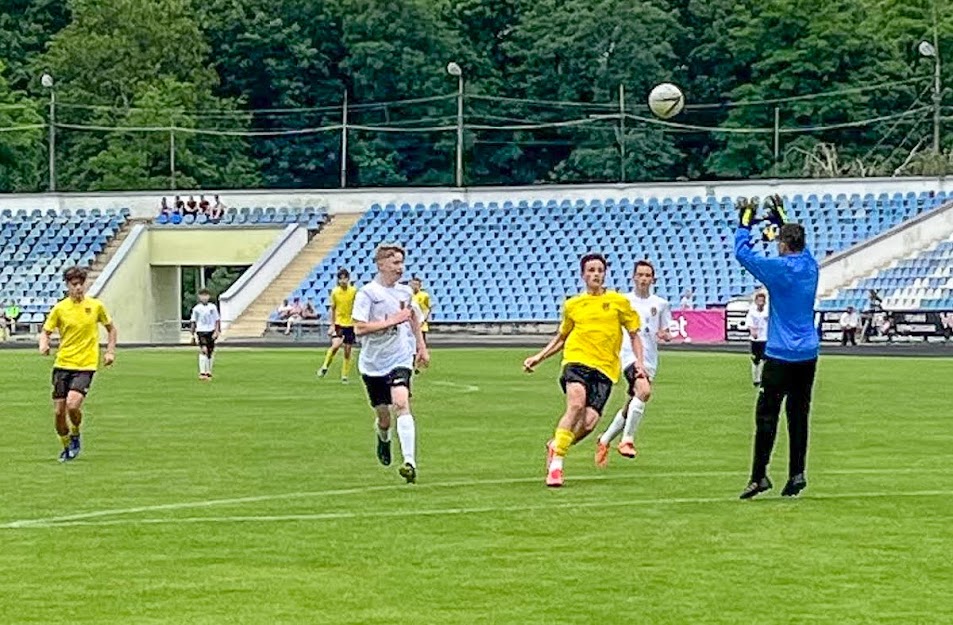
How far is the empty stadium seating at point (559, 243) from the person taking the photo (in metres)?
64.9

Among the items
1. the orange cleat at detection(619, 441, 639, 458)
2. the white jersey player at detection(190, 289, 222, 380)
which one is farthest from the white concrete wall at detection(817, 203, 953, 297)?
the orange cleat at detection(619, 441, 639, 458)

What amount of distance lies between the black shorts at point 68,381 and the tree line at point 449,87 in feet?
228

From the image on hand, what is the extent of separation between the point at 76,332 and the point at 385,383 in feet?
13.6

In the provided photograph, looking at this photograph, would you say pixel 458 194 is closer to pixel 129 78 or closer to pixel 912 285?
pixel 912 285

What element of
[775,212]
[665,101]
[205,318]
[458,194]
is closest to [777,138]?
[458,194]

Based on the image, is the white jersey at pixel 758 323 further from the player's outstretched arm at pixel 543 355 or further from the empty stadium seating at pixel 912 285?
the empty stadium seating at pixel 912 285

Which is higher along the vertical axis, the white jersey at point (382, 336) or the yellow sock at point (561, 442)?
the white jersey at point (382, 336)

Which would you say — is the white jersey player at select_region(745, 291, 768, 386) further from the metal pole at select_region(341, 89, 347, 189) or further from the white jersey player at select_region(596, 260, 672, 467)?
the metal pole at select_region(341, 89, 347, 189)

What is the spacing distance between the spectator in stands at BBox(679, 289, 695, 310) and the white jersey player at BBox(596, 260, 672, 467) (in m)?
40.7

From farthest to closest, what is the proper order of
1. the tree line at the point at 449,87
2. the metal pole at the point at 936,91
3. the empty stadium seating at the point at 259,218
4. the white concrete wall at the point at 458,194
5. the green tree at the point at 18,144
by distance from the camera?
the green tree at the point at 18,144 < the tree line at the point at 449,87 < the metal pole at the point at 936,91 < the empty stadium seating at the point at 259,218 < the white concrete wall at the point at 458,194

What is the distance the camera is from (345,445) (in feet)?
73.8

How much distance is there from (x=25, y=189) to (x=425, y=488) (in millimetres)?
78988

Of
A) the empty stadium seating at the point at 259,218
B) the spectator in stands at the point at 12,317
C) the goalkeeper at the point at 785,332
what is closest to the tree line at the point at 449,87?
the empty stadium seating at the point at 259,218

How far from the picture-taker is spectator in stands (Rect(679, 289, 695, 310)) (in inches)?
2447
